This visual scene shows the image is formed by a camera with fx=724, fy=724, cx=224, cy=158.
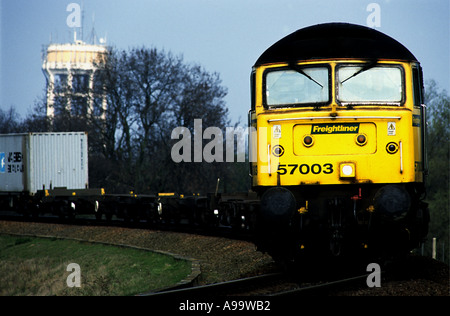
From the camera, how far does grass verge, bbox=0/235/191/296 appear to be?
14.4 m

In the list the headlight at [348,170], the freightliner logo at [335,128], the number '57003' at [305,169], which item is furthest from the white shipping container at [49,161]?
the headlight at [348,170]

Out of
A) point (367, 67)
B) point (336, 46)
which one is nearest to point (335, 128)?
point (367, 67)

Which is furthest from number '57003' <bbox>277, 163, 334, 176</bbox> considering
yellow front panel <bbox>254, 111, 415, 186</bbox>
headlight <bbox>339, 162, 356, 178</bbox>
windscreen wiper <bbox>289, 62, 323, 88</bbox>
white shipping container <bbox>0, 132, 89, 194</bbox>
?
white shipping container <bbox>0, 132, 89, 194</bbox>

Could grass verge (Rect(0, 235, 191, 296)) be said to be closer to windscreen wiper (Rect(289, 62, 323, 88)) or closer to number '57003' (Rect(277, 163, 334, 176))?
number '57003' (Rect(277, 163, 334, 176))

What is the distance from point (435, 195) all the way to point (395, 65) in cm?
3692

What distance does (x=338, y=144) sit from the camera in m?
10.5

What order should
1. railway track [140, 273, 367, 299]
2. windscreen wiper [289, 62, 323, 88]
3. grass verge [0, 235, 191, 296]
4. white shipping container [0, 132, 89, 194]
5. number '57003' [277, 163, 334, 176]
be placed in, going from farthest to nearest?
1. white shipping container [0, 132, 89, 194]
2. grass verge [0, 235, 191, 296]
3. windscreen wiper [289, 62, 323, 88]
4. number '57003' [277, 163, 334, 176]
5. railway track [140, 273, 367, 299]

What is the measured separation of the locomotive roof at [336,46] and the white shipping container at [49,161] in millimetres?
19025

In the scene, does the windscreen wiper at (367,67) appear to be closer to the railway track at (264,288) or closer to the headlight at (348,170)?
the headlight at (348,170)

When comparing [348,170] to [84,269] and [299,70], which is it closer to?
[299,70]

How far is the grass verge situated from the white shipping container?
5872mm

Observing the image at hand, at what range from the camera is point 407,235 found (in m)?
10.5
